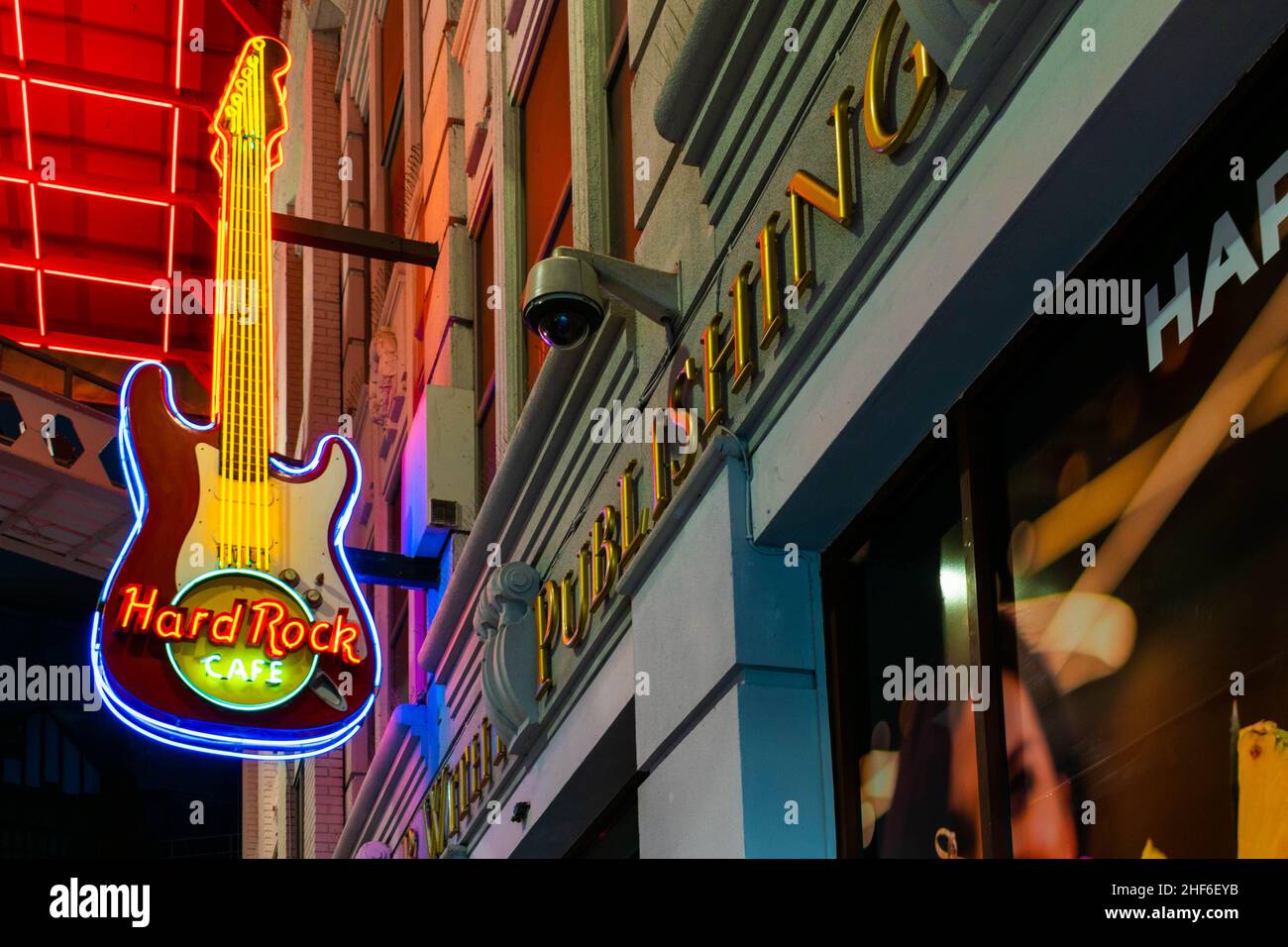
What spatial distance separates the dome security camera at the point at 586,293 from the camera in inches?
282

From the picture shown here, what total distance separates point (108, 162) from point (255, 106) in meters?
9.28

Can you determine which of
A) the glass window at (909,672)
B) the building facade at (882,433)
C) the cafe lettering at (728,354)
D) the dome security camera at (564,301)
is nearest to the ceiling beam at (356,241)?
the building facade at (882,433)

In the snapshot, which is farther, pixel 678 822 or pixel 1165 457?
pixel 678 822

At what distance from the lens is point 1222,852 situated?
13.0 ft

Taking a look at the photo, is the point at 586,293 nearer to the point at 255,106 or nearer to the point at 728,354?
the point at 728,354

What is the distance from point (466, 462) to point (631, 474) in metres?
4.38

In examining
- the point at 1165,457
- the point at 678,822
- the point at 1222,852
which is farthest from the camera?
the point at 678,822

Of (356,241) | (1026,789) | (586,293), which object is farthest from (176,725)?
(1026,789)

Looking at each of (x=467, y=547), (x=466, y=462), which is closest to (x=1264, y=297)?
(x=467, y=547)

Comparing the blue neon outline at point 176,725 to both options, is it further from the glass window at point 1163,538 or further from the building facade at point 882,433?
the glass window at point 1163,538

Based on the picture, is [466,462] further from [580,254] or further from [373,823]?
[580,254]
